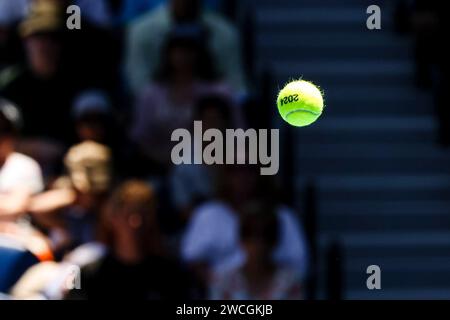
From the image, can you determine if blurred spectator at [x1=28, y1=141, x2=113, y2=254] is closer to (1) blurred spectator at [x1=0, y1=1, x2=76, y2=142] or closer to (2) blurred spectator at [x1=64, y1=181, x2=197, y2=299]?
(2) blurred spectator at [x1=64, y1=181, x2=197, y2=299]

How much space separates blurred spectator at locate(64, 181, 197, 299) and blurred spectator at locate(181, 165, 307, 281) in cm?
20

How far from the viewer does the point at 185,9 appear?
7109 mm

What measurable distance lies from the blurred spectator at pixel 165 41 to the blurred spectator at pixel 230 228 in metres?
0.84

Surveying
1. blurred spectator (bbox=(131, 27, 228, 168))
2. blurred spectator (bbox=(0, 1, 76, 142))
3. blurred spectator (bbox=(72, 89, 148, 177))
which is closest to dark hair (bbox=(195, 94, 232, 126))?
blurred spectator (bbox=(131, 27, 228, 168))

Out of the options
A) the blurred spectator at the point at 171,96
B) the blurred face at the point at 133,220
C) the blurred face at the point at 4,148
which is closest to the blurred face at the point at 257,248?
the blurred face at the point at 133,220

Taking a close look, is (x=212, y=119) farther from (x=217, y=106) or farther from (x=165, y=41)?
(x=165, y=41)

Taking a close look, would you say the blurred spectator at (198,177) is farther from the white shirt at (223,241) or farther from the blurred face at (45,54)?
the blurred face at (45,54)

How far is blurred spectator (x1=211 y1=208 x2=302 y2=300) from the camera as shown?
237 inches

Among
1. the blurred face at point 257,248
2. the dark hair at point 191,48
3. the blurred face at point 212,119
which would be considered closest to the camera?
the blurred face at point 257,248

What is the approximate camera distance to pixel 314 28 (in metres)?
7.88

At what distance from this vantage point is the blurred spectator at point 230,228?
6.29 metres

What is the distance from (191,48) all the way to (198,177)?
0.69 meters
